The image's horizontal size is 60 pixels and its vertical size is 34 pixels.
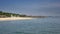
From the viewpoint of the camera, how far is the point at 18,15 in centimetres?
4069
